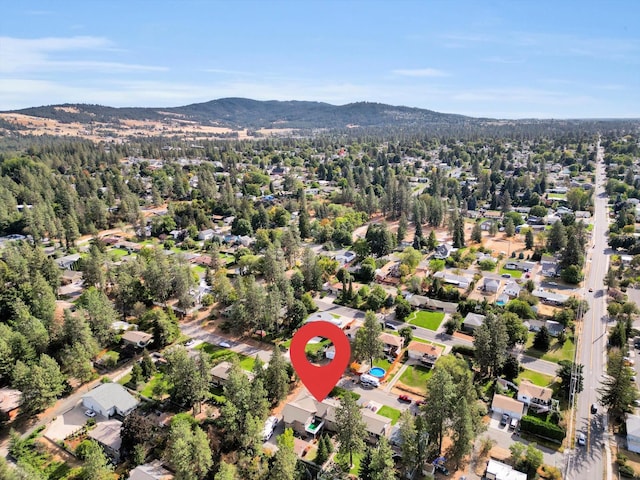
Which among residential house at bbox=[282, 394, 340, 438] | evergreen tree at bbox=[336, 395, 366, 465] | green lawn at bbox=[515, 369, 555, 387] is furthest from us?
green lawn at bbox=[515, 369, 555, 387]

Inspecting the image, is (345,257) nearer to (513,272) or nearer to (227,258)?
(227,258)

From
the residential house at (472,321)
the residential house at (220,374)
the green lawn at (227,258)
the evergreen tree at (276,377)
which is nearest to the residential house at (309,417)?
the evergreen tree at (276,377)

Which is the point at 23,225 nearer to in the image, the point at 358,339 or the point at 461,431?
the point at 358,339

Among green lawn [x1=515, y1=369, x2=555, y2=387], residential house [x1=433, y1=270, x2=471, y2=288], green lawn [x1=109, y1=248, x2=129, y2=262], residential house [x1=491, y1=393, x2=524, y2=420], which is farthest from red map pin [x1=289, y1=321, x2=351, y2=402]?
green lawn [x1=109, y1=248, x2=129, y2=262]

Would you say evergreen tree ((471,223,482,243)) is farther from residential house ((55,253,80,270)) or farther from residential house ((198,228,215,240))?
residential house ((55,253,80,270))

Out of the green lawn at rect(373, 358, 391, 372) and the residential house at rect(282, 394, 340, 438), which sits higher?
the residential house at rect(282, 394, 340, 438)

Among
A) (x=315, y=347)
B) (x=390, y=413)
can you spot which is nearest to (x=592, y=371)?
(x=390, y=413)

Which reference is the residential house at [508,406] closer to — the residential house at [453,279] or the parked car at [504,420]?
the parked car at [504,420]
